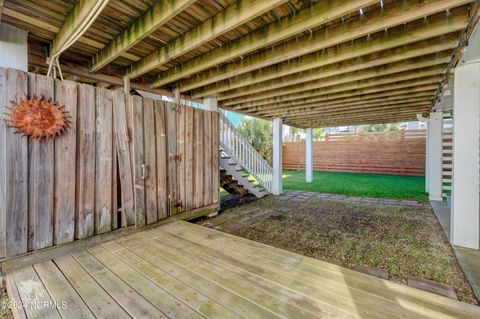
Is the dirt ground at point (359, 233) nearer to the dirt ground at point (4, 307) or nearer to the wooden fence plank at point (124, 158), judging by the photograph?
the wooden fence plank at point (124, 158)

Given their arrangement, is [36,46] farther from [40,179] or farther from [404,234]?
[404,234]

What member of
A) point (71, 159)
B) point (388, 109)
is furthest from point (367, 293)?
point (388, 109)

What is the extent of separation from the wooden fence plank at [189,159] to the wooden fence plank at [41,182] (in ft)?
5.80

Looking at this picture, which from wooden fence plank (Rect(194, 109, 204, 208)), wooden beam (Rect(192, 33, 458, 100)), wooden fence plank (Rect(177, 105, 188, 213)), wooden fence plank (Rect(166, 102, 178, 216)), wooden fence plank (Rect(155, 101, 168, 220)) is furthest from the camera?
wooden fence plank (Rect(194, 109, 204, 208))

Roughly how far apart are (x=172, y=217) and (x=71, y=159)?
1.57m

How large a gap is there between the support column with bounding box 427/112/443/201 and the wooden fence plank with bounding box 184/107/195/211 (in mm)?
6113

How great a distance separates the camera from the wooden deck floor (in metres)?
1.41

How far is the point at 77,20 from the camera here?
6.75 feet

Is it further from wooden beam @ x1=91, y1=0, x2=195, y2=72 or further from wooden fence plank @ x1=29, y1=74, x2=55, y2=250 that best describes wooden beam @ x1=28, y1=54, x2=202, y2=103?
wooden fence plank @ x1=29, y1=74, x2=55, y2=250

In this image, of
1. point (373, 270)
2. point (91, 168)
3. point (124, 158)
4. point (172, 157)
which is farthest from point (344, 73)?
point (91, 168)

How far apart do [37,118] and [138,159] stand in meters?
1.10

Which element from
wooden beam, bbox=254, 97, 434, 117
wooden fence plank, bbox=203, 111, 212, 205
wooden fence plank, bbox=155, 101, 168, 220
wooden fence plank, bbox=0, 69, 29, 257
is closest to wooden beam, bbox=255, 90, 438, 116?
wooden beam, bbox=254, 97, 434, 117

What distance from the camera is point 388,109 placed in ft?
Result: 19.9

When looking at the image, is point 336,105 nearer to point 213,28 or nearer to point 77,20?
point 213,28
